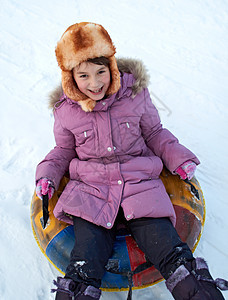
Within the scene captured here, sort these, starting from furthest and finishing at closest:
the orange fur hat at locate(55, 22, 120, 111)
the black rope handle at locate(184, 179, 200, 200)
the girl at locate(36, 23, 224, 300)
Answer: the black rope handle at locate(184, 179, 200, 200), the orange fur hat at locate(55, 22, 120, 111), the girl at locate(36, 23, 224, 300)

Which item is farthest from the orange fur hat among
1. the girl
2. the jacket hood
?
the jacket hood

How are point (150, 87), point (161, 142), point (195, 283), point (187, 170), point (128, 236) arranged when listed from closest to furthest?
point (195, 283), point (128, 236), point (187, 170), point (161, 142), point (150, 87)

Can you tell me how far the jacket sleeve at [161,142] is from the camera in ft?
6.04

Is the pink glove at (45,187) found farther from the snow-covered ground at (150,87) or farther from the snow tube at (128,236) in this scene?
the snow-covered ground at (150,87)

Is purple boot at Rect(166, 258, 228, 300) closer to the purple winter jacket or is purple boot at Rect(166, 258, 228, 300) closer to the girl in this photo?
the girl

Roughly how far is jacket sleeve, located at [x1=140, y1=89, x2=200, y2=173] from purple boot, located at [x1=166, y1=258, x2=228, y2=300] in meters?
0.65

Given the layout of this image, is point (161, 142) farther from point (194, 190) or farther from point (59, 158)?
point (59, 158)

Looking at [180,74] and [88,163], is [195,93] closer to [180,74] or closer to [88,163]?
[180,74]

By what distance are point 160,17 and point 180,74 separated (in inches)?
65.6

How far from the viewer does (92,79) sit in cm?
166

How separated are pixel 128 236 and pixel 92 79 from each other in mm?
898

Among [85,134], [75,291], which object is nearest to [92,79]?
[85,134]

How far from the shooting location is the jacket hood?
1853mm

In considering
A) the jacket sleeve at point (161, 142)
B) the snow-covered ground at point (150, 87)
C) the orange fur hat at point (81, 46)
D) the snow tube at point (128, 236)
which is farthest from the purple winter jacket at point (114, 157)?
the snow-covered ground at point (150, 87)
